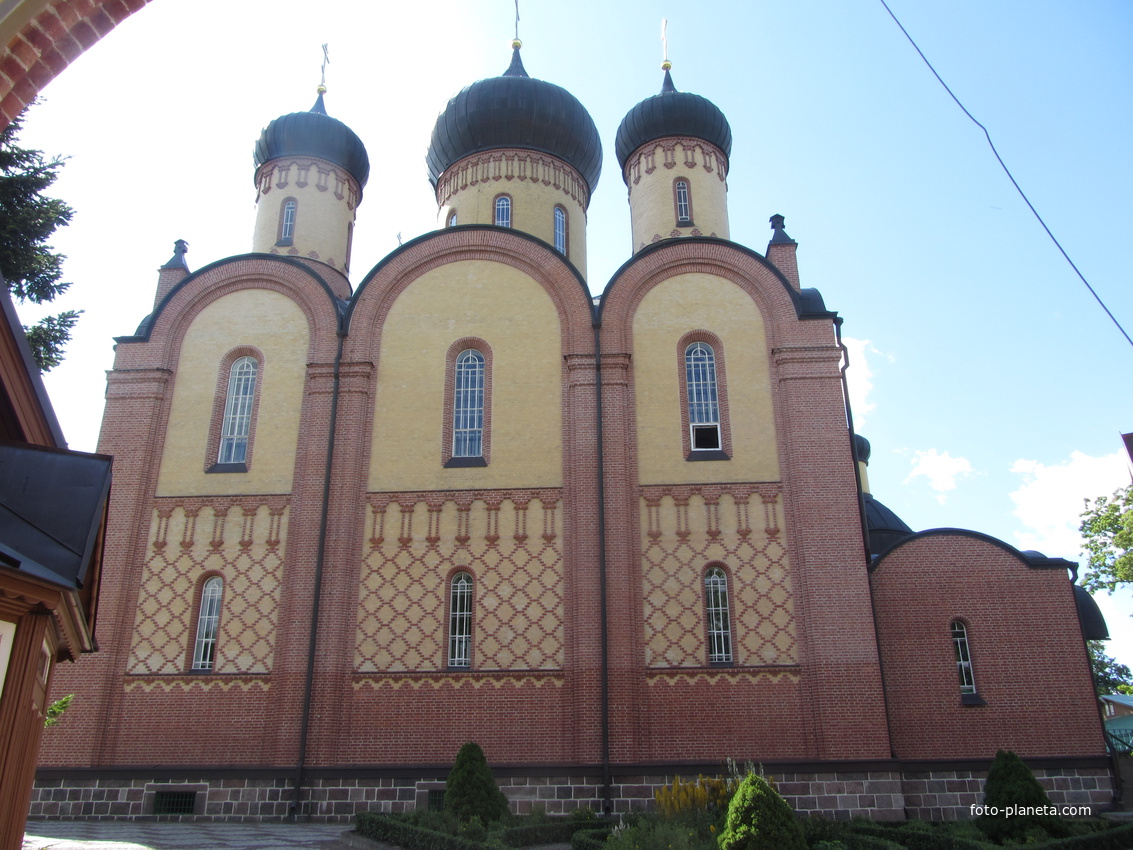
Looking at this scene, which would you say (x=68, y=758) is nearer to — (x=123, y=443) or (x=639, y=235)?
(x=123, y=443)

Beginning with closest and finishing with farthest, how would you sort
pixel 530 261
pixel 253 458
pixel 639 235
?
pixel 253 458 < pixel 530 261 < pixel 639 235

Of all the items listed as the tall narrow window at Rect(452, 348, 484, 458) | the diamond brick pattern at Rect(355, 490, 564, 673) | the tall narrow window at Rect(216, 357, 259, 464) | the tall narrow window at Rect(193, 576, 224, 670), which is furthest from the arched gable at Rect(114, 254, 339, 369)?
the tall narrow window at Rect(193, 576, 224, 670)

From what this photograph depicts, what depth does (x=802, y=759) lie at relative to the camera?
13.4 metres

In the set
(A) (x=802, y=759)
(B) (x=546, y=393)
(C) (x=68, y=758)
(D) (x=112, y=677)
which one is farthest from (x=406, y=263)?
(A) (x=802, y=759)

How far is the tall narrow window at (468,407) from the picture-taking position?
1570cm

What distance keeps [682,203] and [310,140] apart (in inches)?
321

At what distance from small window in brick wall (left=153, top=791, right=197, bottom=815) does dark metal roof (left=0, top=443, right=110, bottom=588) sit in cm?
916

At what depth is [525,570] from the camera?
48.1 feet

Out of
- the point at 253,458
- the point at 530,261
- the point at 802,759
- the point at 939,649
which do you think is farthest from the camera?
the point at 530,261

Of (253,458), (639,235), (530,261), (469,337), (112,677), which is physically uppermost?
(639,235)

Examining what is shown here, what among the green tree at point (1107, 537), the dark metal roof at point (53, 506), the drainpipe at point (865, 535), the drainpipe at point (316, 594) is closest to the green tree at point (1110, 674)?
the green tree at point (1107, 537)

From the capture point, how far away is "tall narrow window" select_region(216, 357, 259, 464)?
15883 millimetres

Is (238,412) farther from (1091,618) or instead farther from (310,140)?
(1091,618)

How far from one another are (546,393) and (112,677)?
8.22m
